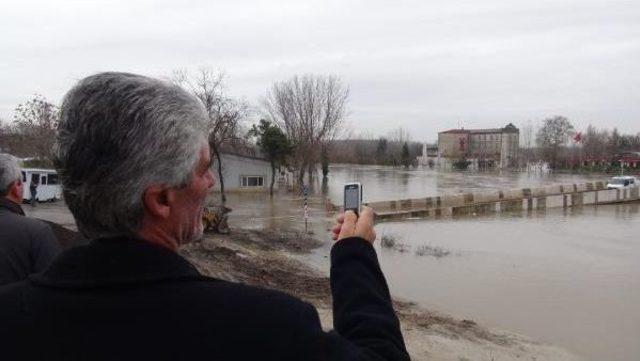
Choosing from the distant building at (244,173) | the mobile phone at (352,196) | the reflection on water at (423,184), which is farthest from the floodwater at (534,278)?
the distant building at (244,173)

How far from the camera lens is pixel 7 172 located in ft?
11.3

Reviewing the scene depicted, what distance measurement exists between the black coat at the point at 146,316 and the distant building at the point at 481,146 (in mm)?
144490

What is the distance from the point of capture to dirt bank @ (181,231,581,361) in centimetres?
950

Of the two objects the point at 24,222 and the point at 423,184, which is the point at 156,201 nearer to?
the point at 24,222

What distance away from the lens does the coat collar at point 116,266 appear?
3.91 ft

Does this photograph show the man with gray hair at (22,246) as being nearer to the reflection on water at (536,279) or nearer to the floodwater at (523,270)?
the floodwater at (523,270)

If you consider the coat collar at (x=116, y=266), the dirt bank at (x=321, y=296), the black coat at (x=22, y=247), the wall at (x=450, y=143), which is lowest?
the dirt bank at (x=321, y=296)

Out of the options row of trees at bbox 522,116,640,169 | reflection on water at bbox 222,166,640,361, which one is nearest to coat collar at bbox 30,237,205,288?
reflection on water at bbox 222,166,640,361

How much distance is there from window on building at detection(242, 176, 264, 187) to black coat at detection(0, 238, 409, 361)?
151 ft

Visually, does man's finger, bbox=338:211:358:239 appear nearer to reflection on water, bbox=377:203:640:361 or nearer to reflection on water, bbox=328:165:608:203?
reflection on water, bbox=377:203:640:361

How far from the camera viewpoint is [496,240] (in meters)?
25.2

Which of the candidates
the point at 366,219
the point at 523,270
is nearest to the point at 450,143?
the point at 523,270

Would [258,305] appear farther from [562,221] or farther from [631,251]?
[562,221]

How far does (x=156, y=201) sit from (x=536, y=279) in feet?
56.9
